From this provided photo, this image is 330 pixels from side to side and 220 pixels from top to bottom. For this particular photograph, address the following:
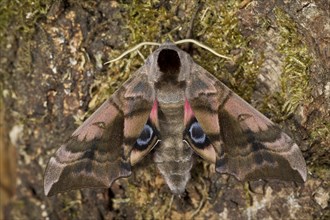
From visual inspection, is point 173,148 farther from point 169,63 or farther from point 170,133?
point 169,63

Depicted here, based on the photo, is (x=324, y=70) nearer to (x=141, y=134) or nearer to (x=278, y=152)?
(x=278, y=152)

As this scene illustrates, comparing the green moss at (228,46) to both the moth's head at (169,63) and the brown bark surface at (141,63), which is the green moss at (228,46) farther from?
the moth's head at (169,63)

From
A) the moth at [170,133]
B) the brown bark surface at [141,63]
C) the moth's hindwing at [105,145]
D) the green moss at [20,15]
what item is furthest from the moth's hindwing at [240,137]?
the green moss at [20,15]

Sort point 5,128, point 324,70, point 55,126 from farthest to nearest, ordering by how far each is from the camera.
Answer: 1. point 5,128
2. point 55,126
3. point 324,70

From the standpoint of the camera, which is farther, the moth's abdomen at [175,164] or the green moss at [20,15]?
the green moss at [20,15]

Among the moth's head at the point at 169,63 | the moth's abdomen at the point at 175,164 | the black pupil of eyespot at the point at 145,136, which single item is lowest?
the moth's abdomen at the point at 175,164

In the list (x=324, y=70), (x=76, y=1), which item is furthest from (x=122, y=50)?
(x=324, y=70)
